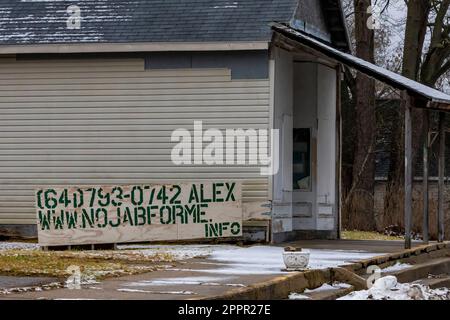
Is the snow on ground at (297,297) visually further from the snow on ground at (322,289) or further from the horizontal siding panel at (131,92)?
the horizontal siding panel at (131,92)

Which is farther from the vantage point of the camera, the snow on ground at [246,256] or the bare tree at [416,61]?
the bare tree at [416,61]

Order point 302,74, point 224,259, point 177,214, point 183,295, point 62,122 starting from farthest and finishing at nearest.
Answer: point 302,74
point 62,122
point 177,214
point 224,259
point 183,295

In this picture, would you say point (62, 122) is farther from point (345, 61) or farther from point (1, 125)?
point (345, 61)

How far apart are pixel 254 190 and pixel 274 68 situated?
2387 millimetres

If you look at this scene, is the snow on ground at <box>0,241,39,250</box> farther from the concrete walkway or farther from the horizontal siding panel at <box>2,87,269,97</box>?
the concrete walkway

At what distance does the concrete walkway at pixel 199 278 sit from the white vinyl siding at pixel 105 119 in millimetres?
2937

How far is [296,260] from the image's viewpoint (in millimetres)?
14008

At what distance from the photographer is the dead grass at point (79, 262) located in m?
14.3

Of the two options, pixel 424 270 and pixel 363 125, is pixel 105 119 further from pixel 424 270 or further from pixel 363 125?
pixel 363 125

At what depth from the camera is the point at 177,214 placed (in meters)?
19.9

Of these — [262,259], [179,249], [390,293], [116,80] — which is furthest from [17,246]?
[390,293]

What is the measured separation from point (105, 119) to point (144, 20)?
214 cm

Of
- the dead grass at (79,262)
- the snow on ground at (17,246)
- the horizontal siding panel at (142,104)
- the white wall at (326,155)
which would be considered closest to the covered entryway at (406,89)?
the horizontal siding panel at (142,104)

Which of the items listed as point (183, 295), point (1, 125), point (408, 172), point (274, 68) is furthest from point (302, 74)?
point (183, 295)
